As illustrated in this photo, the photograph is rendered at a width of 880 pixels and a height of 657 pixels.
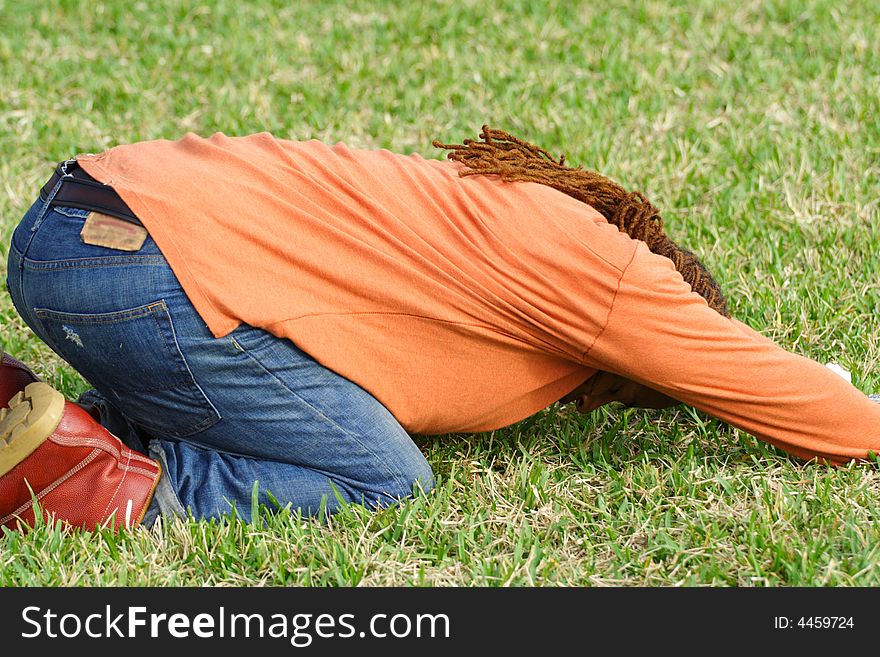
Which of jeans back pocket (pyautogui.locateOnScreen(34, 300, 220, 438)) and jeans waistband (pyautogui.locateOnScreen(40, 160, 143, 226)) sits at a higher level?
jeans waistband (pyautogui.locateOnScreen(40, 160, 143, 226))

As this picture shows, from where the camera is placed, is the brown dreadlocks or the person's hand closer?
the brown dreadlocks

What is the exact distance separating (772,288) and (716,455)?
0.98 m

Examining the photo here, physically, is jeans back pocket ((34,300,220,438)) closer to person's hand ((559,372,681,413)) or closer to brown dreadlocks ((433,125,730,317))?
brown dreadlocks ((433,125,730,317))

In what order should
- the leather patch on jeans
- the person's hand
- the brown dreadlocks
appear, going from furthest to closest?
the person's hand < the brown dreadlocks < the leather patch on jeans

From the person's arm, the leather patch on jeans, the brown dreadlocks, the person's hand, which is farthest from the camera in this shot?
the person's hand

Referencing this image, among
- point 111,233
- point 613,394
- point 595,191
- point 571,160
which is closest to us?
point 111,233

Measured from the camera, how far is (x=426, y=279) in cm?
247

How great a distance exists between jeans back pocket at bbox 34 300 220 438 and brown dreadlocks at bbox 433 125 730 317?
804mm

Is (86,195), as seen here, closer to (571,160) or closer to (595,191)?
(595,191)

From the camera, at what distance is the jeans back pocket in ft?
7.80

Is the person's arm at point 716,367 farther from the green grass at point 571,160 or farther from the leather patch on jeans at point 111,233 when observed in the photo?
Answer: the leather patch on jeans at point 111,233

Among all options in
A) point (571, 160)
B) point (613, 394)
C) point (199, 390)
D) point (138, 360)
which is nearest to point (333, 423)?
point (199, 390)


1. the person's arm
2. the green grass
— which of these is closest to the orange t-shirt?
the person's arm

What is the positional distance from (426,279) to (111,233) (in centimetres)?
68
